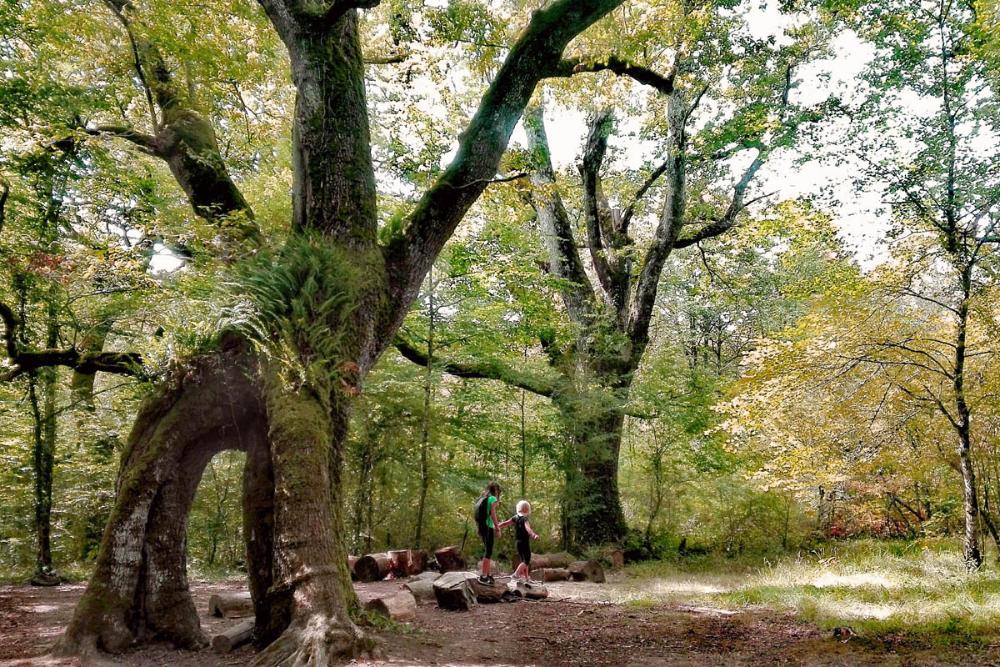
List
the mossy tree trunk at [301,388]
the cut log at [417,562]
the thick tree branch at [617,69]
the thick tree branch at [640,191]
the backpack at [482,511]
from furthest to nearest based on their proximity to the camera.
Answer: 1. the thick tree branch at [640,191]
2. the cut log at [417,562]
3. the backpack at [482,511]
4. the thick tree branch at [617,69]
5. the mossy tree trunk at [301,388]

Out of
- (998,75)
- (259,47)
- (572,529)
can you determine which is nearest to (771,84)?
(998,75)

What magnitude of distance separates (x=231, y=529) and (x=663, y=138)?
14125 millimetres

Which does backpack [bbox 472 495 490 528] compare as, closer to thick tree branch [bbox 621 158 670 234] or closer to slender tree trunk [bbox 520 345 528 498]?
slender tree trunk [bbox 520 345 528 498]

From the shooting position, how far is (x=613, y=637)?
5758 mm

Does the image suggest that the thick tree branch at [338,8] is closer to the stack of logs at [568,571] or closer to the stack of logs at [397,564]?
the stack of logs at [397,564]

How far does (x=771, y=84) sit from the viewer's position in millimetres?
10969

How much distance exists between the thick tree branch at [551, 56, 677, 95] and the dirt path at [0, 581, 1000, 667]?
251 inches

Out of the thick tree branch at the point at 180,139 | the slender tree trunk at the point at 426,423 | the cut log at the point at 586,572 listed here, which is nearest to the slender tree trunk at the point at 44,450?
the thick tree branch at the point at 180,139

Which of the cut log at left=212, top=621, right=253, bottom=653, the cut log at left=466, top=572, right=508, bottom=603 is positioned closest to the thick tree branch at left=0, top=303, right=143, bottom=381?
the cut log at left=212, top=621, right=253, bottom=653

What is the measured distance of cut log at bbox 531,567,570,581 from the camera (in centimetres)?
1006

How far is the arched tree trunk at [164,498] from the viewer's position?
15.6 ft

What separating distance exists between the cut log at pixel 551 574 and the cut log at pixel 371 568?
8.48 feet

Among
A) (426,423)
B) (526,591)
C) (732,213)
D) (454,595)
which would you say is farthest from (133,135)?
(732,213)

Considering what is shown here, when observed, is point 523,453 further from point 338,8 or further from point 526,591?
point 338,8
